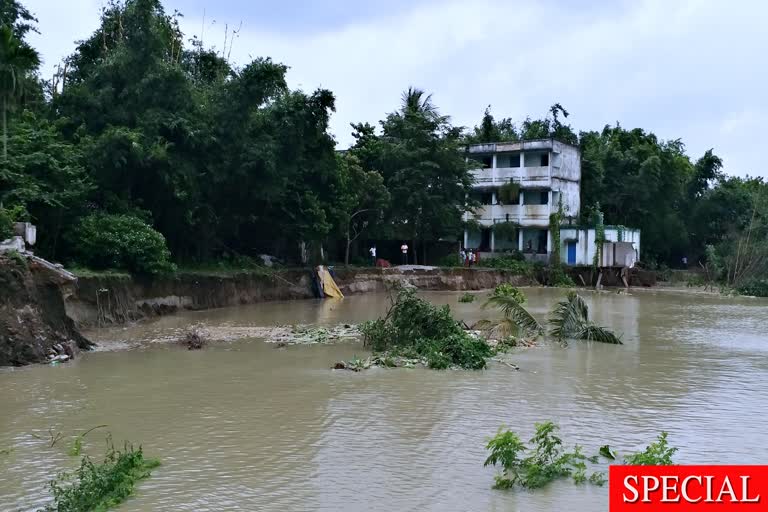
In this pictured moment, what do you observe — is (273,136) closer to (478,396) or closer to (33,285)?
(33,285)

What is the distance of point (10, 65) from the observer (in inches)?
826

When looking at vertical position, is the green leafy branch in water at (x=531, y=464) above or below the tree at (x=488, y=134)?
below

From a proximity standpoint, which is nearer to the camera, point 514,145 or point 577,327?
point 577,327

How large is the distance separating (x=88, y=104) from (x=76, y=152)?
3.20 m

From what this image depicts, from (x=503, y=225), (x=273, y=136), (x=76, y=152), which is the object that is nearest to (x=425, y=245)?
(x=503, y=225)

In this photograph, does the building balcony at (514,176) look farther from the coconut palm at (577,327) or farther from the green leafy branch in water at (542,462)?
the green leafy branch in water at (542,462)

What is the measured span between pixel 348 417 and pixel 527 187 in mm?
42135

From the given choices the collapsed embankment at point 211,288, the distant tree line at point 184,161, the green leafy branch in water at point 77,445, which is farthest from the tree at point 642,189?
the green leafy branch in water at point 77,445

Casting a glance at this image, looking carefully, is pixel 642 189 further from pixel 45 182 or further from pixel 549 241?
pixel 45 182

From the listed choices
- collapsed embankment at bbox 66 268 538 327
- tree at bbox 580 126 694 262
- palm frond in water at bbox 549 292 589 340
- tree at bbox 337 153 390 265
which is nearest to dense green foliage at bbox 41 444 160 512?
collapsed embankment at bbox 66 268 538 327

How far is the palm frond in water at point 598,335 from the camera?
19.1m

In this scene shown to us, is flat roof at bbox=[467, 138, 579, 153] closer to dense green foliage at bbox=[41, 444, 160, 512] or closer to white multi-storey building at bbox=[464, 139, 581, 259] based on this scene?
white multi-storey building at bbox=[464, 139, 581, 259]

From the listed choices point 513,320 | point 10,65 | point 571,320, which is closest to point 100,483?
point 513,320

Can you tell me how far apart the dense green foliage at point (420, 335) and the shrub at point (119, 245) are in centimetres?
927
